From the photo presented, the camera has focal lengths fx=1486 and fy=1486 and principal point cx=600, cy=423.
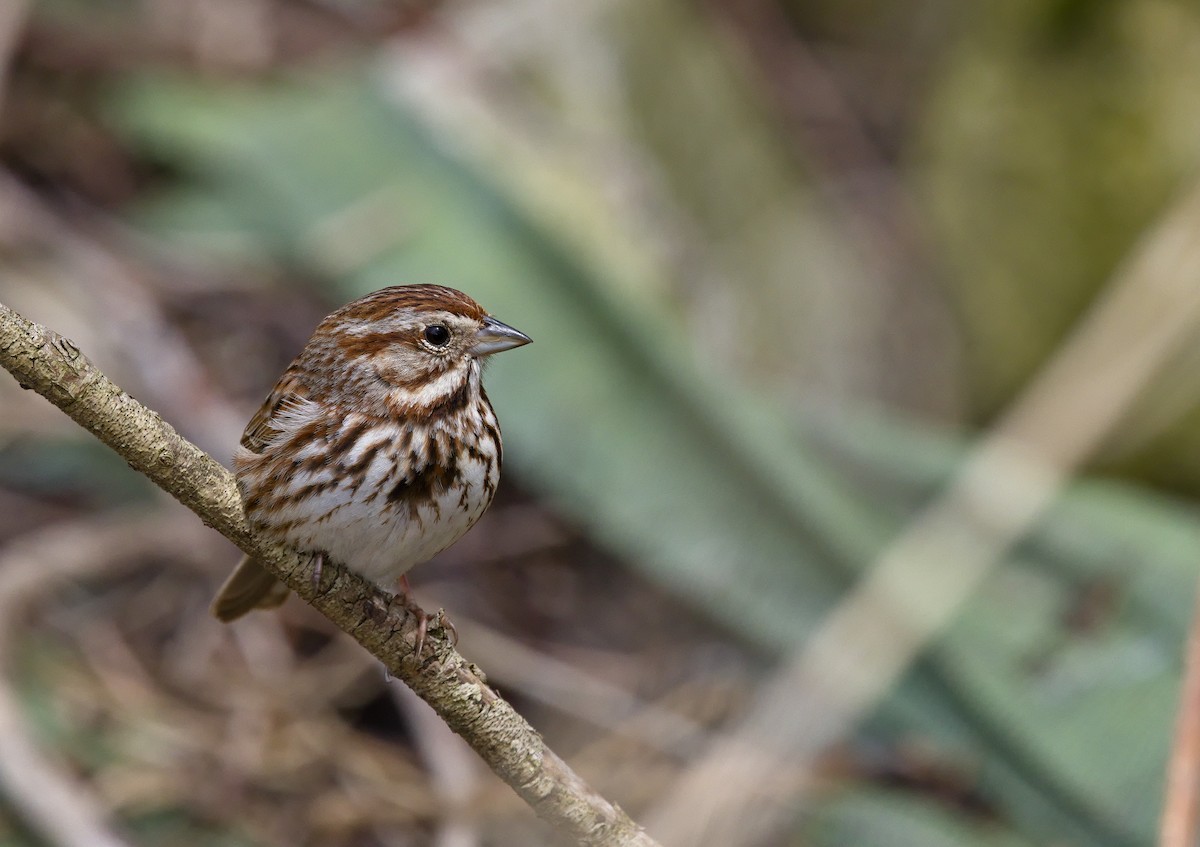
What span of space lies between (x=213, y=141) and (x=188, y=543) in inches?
56.4

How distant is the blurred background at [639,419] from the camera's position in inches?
118

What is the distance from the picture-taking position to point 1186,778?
1.83 m

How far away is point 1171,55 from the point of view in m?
4.29

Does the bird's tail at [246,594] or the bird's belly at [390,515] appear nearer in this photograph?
the bird's belly at [390,515]

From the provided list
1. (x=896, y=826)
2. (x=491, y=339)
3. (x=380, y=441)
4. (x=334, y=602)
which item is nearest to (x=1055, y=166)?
(x=896, y=826)

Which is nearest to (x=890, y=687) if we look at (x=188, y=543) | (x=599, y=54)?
(x=188, y=543)

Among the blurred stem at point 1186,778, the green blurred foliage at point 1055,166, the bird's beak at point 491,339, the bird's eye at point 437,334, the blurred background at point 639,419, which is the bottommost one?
the blurred stem at point 1186,778

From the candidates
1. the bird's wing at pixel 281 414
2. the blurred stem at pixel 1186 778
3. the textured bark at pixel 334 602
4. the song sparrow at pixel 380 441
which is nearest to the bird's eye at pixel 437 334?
the song sparrow at pixel 380 441

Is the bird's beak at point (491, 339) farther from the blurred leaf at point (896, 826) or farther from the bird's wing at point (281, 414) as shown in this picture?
the blurred leaf at point (896, 826)

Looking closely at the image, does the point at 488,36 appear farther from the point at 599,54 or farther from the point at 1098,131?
the point at 1098,131

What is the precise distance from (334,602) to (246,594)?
2.44 feet

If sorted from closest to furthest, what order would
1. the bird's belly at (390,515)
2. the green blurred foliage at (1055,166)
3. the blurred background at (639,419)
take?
1. the bird's belly at (390,515)
2. the blurred background at (639,419)
3. the green blurred foliage at (1055,166)

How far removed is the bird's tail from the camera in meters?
2.51

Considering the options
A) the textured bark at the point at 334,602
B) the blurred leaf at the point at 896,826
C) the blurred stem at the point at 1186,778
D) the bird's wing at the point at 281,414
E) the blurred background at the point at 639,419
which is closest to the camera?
the textured bark at the point at 334,602
